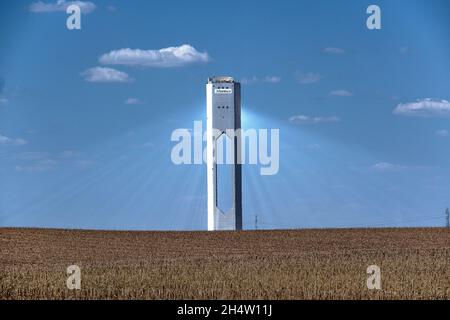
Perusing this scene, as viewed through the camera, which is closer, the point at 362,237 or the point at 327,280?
the point at 327,280

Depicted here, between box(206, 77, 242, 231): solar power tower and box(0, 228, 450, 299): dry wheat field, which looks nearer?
box(0, 228, 450, 299): dry wheat field

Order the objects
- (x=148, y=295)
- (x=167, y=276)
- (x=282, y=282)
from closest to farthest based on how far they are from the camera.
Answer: (x=148, y=295)
(x=282, y=282)
(x=167, y=276)

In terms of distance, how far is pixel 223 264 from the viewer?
35.6m

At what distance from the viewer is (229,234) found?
2398 inches

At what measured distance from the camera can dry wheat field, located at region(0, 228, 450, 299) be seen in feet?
80.1

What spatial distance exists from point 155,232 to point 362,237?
14156 mm

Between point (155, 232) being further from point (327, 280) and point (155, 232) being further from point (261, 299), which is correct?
point (261, 299)

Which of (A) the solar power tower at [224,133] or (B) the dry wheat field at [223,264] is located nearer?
(B) the dry wheat field at [223,264]

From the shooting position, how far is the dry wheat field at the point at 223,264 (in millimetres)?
24406
